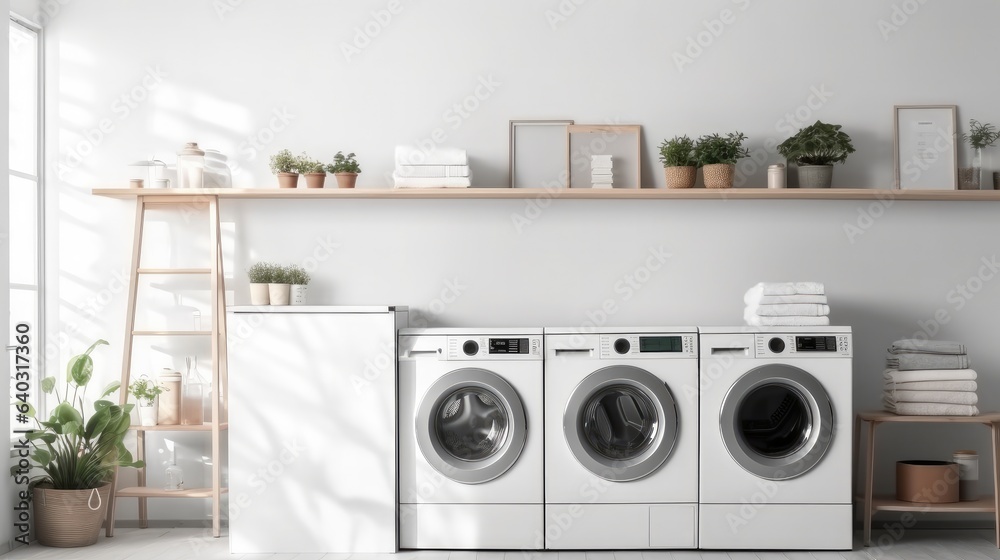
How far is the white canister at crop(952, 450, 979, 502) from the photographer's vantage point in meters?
3.96

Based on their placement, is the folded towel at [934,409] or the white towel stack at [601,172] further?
the white towel stack at [601,172]

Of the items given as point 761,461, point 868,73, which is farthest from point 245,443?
point 868,73

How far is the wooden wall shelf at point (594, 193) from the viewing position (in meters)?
4.04

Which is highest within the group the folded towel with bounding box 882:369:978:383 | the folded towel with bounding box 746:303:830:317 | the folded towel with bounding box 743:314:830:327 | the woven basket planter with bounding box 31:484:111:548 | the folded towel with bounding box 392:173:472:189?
the folded towel with bounding box 392:173:472:189

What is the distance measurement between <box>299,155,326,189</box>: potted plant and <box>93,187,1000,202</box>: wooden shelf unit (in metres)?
0.05

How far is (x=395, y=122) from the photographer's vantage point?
14.3 feet

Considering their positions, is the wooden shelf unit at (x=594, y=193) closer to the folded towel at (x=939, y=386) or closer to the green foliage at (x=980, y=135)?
the green foliage at (x=980, y=135)

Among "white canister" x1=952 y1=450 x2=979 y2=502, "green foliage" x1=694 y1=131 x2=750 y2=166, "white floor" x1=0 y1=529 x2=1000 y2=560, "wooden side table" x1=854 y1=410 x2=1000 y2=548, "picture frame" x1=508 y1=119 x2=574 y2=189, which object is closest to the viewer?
"white floor" x1=0 y1=529 x2=1000 y2=560

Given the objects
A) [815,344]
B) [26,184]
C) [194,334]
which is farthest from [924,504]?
[26,184]

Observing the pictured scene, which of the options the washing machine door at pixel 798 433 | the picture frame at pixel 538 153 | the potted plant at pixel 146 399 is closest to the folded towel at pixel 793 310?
the washing machine door at pixel 798 433

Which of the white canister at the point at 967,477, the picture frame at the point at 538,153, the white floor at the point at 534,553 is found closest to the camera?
the white floor at the point at 534,553

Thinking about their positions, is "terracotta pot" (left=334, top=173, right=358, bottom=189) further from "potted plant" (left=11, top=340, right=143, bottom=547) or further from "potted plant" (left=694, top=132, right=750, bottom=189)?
"potted plant" (left=694, top=132, right=750, bottom=189)

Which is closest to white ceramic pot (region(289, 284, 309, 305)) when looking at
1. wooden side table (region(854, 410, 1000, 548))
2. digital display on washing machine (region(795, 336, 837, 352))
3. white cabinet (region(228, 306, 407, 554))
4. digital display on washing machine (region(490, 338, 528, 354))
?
white cabinet (region(228, 306, 407, 554))

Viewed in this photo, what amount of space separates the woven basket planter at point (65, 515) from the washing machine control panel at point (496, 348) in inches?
70.9
